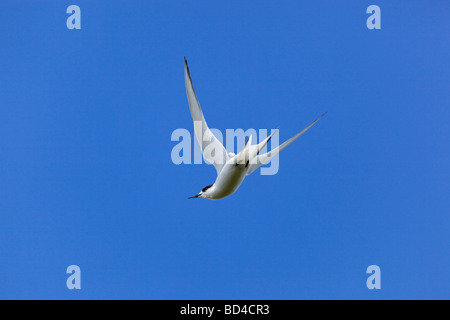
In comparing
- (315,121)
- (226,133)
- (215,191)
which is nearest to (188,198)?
(215,191)

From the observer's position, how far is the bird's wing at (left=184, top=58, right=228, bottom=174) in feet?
17.1

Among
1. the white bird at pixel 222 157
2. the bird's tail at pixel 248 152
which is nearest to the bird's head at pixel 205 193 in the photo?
the white bird at pixel 222 157

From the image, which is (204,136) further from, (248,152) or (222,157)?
(248,152)

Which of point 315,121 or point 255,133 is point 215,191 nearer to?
point 255,133

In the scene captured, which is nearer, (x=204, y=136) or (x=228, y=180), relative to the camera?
(x=228, y=180)

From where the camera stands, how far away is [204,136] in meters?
5.66

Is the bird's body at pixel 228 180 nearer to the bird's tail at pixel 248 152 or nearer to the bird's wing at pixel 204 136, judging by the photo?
the bird's tail at pixel 248 152

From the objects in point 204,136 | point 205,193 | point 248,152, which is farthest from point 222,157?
point 248,152

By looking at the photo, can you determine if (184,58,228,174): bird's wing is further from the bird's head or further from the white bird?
the bird's head

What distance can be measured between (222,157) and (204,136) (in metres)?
0.37

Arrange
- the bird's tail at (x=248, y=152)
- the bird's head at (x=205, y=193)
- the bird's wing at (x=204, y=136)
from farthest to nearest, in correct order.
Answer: the bird's head at (x=205, y=193)
the bird's wing at (x=204, y=136)
the bird's tail at (x=248, y=152)

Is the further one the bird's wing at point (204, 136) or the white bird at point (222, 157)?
the bird's wing at point (204, 136)

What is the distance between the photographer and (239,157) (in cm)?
517

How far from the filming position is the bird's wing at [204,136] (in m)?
5.23
